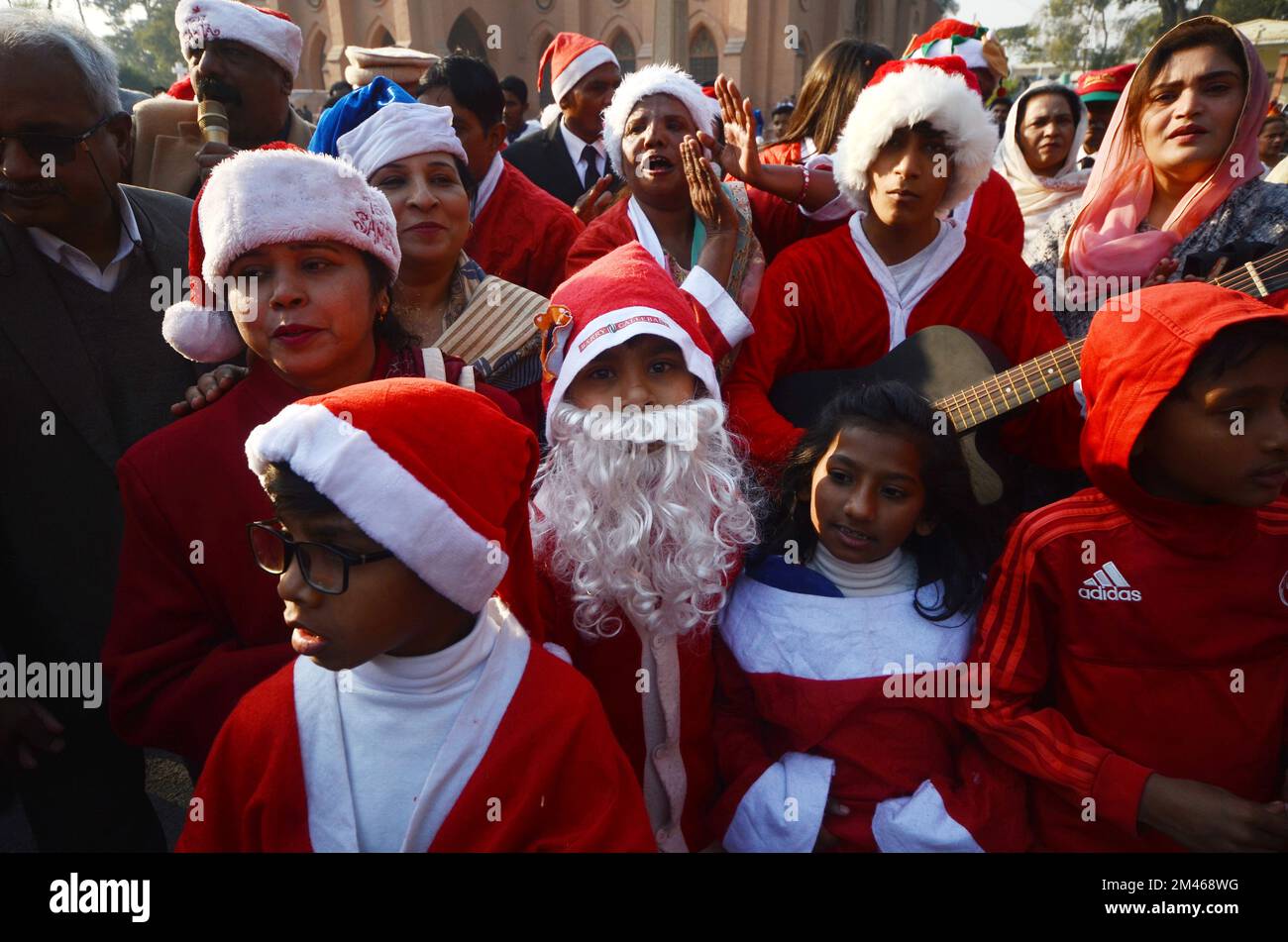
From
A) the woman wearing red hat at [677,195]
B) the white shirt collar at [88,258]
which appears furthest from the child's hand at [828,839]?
the white shirt collar at [88,258]

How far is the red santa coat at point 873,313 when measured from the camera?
3.00m

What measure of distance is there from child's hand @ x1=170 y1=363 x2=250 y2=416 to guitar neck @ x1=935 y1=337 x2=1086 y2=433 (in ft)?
7.11

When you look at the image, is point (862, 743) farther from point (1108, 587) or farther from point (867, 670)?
point (1108, 587)

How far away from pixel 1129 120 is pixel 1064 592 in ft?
7.26

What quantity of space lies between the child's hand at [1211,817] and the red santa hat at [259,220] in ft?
7.68

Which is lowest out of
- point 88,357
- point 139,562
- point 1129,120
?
point 139,562

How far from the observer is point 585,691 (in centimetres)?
182

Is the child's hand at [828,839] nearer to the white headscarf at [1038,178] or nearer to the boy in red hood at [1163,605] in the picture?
the boy in red hood at [1163,605]

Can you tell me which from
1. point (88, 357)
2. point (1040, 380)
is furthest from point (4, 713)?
point (1040, 380)

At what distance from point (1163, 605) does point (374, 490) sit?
1.83 metres

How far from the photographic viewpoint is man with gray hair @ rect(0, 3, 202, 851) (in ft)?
7.98

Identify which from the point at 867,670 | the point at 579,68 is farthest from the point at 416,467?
the point at 579,68
